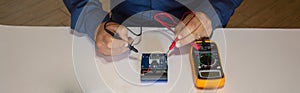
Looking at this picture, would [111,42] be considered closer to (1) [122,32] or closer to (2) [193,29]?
(1) [122,32]

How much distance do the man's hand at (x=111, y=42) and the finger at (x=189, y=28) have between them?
0.40 feet

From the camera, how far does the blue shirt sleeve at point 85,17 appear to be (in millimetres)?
753

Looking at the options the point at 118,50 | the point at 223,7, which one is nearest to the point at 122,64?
the point at 118,50

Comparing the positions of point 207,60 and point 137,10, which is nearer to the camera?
point 207,60

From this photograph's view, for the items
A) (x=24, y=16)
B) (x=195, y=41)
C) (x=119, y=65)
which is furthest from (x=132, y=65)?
(x=24, y=16)

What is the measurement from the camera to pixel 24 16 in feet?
5.43

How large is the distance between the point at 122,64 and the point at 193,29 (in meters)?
0.18

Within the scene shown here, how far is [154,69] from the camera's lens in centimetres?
67

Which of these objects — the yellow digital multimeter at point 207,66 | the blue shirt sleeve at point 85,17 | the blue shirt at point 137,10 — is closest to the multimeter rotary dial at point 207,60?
the yellow digital multimeter at point 207,66

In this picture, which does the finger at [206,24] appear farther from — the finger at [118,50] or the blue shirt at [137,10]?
the finger at [118,50]

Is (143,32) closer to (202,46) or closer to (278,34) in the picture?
(202,46)

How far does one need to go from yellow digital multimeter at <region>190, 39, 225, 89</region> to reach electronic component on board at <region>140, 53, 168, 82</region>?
0.06 metres

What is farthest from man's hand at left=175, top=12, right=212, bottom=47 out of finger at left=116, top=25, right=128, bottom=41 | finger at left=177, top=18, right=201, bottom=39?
finger at left=116, top=25, right=128, bottom=41

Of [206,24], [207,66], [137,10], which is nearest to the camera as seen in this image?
[207,66]
